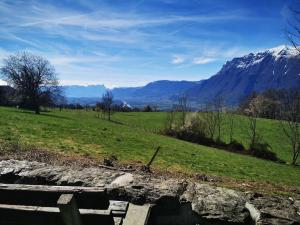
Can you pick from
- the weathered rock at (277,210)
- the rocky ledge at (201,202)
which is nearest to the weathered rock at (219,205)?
the rocky ledge at (201,202)

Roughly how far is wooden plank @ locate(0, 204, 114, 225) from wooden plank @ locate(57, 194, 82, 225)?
0.23 meters

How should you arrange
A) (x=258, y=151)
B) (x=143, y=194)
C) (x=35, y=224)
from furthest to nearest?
1. (x=258, y=151)
2. (x=143, y=194)
3. (x=35, y=224)

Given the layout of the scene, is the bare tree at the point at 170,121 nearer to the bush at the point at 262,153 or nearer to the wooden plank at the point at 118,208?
the bush at the point at 262,153

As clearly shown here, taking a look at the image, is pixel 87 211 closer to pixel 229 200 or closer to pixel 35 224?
pixel 35 224

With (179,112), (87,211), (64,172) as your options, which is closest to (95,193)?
(87,211)

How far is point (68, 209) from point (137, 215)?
1975 millimetres

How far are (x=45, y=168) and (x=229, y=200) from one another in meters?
4.51

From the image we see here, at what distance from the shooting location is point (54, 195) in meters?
5.08

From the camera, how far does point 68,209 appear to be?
176 inches

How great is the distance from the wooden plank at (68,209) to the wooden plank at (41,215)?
9.0 inches

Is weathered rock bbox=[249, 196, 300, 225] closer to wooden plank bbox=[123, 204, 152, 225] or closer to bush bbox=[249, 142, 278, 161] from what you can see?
wooden plank bbox=[123, 204, 152, 225]

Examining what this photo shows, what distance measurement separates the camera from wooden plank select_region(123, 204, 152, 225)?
5887 mm

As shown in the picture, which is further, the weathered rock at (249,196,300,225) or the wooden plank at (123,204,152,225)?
the weathered rock at (249,196,300,225)

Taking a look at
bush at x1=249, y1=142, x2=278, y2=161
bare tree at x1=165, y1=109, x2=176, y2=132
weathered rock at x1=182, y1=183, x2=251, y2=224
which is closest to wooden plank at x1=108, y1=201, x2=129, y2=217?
weathered rock at x1=182, y1=183, x2=251, y2=224
